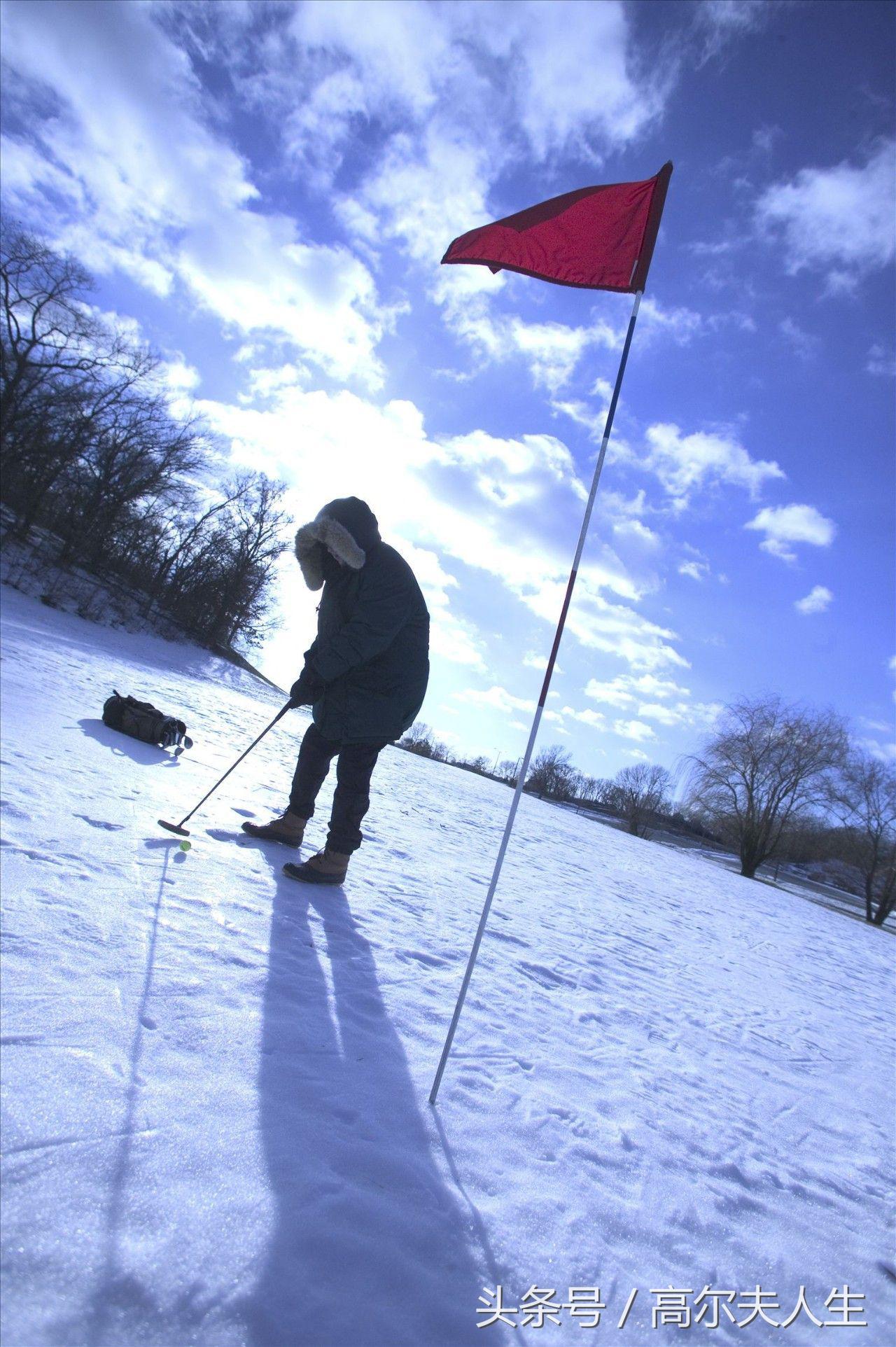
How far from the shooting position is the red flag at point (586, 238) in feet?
10.6

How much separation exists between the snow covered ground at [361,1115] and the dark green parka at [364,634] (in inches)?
44.2

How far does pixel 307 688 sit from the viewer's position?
168 inches

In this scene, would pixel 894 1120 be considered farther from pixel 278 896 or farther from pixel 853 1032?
pixel 278 896

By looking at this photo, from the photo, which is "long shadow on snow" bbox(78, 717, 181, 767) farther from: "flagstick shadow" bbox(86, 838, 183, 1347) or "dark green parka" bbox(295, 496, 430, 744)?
"flagstick shadow" bbox(86, 838, 183, 1347)

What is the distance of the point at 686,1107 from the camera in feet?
9.10

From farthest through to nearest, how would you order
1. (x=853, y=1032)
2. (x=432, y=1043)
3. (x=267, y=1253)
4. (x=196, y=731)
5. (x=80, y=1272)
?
(x=196, y=731) < (x=853, y=1032) < (x=432, y=1043) < (x=267, y=1253) < (x=80, y=1272)

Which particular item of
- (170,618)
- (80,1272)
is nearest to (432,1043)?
(80,1272)

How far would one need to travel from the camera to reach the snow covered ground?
1.37m

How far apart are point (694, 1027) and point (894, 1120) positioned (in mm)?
1022

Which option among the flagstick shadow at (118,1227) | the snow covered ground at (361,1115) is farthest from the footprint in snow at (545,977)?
the flagstick shadow at (118,1227)

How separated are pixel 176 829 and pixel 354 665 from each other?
146 centimetres

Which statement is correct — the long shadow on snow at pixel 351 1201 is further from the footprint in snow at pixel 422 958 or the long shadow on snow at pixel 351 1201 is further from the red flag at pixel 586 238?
the red flag at pixel 586 238

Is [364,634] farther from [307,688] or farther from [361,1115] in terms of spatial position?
[361,1115]

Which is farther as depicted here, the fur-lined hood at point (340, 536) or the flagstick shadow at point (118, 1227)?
the fur-lined hood at point (340, 536)
